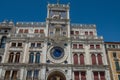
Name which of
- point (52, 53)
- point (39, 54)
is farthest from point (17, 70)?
point (52, 53)

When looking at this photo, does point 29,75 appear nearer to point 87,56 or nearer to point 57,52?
point 57,52

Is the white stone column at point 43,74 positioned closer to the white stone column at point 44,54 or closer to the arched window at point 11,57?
the white stone column at point 44,54

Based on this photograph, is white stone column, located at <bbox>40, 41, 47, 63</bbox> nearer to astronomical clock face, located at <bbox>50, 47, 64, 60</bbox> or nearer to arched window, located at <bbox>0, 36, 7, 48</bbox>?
astronomical clock face, located at <bbox>50, 47, 64, 60</bbox>

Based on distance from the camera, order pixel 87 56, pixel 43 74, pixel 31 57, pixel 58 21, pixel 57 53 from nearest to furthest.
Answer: pixel 43 74 < pixel 31 57 < pixel 87 56 < pixel 57 53 < pixel 58 21

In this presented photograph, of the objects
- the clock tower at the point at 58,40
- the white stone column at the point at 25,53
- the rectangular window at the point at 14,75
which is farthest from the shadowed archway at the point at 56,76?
the rectangular window at the point at 14,75

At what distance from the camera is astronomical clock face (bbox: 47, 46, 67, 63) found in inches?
1857

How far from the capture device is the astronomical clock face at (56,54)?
47.2 metres

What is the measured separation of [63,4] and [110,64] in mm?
24894

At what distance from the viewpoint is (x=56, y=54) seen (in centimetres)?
4856

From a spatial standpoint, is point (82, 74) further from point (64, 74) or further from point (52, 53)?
point (52, 53)

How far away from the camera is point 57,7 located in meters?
56.9

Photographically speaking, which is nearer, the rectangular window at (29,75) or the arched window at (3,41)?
the rectangular window at (29,75)

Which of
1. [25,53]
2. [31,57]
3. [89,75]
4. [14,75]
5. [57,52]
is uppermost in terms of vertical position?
[57,52]

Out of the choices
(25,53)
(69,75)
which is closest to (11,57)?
(25,53)
